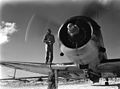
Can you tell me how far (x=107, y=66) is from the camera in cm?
1268

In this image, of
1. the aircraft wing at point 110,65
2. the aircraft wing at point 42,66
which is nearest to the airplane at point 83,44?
the aircraft wing at point 110,65

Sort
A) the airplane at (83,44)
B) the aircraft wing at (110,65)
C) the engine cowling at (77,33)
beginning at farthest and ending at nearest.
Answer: the aircraft wing at (110,65), the engine cowling at (77,33), the airplane at (83,44)

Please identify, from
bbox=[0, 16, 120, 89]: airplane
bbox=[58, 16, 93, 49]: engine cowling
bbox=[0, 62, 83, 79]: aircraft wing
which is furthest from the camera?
bbox=[0, 62, 83, 79]: aircraft wing

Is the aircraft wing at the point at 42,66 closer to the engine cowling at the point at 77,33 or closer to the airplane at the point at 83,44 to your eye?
the airplane at the point at 83,44

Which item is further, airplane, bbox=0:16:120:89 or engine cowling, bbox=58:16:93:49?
engine cowling, bbox=58:16:93:49

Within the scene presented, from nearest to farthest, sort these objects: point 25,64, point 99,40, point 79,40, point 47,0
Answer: point 79,40 → point 99,40 → point 47,0 → point 25,64

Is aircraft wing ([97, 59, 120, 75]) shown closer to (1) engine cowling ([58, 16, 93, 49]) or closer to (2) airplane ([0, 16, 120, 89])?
(2) airplane ([0, 16, 120, 89])

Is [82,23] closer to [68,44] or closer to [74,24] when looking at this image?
[74,24]

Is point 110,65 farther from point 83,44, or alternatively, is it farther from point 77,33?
point 77,33

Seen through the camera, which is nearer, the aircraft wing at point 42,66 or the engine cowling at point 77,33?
the engine cowling at point 77,33

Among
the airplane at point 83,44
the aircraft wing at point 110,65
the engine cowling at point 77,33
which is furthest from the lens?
the aircraft wing at point 110,65

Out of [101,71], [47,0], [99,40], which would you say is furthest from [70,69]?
[47,0]

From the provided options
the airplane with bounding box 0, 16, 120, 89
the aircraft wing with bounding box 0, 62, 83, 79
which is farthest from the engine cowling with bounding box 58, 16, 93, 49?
the aircraft wing with bounding box 0, 62, 83, 79

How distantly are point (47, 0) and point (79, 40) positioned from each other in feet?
11.6
